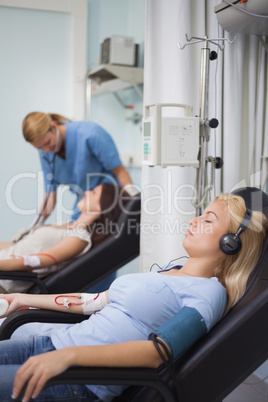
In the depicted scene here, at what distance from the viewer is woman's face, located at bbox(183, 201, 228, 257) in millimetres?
1501

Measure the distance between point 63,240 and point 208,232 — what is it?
1.19m

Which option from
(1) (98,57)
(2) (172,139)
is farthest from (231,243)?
(1) (98,57)

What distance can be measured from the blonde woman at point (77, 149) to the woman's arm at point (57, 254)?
30 centimetres

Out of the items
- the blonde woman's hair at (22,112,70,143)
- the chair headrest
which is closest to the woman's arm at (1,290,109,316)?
the chair headrest

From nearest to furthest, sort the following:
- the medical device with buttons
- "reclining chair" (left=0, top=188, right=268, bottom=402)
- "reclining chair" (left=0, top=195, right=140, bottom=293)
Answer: "reclining chair" (left=0, top=188, right=268, bottom=402) < the medical device with buttons < "reclining chair" (left=0, top=195, right=140, bottom=293)

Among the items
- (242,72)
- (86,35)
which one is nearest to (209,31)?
(242,72)

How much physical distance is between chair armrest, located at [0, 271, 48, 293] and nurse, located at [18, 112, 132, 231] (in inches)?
→ 20.3

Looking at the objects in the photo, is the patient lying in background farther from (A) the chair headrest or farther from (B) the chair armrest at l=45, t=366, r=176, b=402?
(B) the chair armrest at l=45, t=366, r=176, b=402

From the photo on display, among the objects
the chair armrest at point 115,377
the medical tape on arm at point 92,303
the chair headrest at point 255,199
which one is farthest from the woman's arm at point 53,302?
the chair headrest at point 255,199

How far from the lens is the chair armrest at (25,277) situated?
91.5 inches

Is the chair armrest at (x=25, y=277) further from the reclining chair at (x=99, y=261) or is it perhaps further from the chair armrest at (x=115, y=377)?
the chair armrest at (x=115, y=377)

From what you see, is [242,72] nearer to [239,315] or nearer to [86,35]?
[239,315]

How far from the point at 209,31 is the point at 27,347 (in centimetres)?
151

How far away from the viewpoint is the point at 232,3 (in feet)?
5.91
